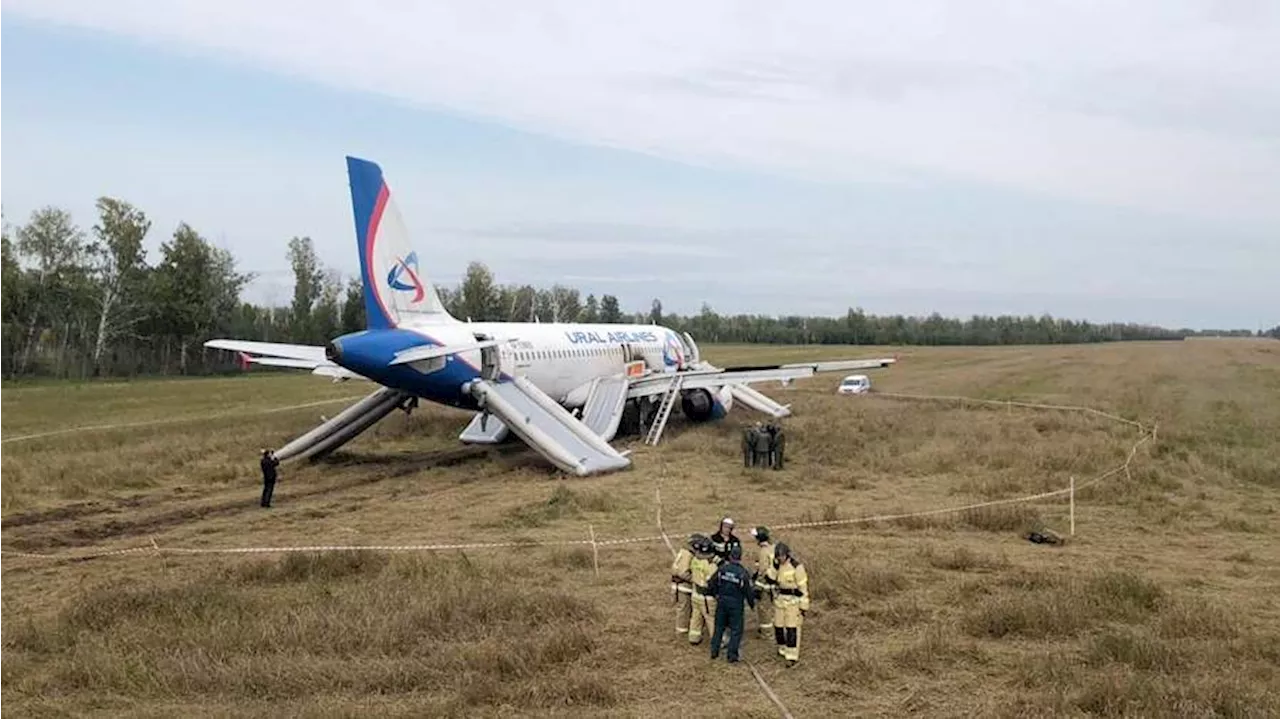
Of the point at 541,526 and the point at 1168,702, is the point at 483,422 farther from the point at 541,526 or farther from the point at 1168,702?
the point at 1168,702

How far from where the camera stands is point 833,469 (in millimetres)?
28609

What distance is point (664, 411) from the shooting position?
3606cm

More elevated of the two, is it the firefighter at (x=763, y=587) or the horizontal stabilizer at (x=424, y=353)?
the horizontal stabilizer at (x=424, y=353)

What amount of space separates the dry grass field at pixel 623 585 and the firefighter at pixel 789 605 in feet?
0.79

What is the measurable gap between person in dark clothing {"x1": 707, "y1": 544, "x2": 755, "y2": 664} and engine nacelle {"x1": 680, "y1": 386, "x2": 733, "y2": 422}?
89.7 ft

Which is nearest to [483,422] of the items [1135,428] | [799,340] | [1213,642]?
[1135,428]

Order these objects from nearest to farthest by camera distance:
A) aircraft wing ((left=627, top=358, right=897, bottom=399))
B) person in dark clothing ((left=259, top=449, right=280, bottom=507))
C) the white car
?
person in dark clothing ((left=259, top=449, right=280, bottom=507)), aircraft wing ((left=627, top=358, right=897, bottom=399)), the white car

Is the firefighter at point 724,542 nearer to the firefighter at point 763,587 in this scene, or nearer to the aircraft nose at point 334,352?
the firefighter at point 763,587

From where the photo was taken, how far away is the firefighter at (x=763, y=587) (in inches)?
489

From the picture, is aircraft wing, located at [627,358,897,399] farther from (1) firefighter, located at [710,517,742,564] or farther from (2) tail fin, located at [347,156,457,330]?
(1) firefighter, located at [710,517,742,564]

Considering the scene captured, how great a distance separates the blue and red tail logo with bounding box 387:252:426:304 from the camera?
1152 inches

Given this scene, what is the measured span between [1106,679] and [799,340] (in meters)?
156

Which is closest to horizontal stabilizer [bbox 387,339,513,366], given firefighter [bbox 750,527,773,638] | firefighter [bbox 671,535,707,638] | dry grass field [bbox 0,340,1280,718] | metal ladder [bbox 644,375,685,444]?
dry grass field [bbox 0,340,1280,718]

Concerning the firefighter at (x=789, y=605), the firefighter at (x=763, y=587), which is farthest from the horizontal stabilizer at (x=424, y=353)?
the firefighter at (x=789, y=605)
